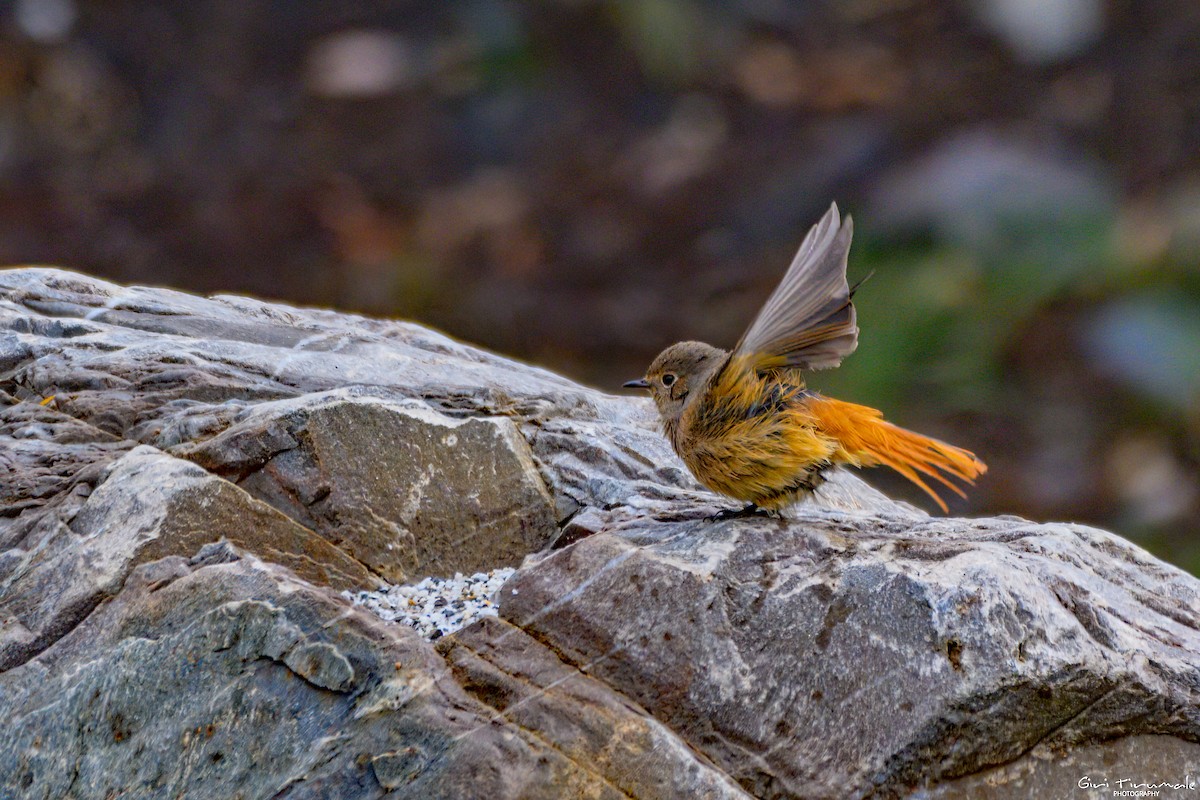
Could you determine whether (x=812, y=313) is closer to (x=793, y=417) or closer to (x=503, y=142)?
(x=793, y=417)

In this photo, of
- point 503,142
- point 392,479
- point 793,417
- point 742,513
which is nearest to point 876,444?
point 793,417

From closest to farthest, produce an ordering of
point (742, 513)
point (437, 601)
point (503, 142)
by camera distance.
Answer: point (437, 601) → point (742, 513) → point (503, 142)

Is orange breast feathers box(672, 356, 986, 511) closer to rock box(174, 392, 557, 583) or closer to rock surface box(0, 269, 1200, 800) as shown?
rock surface box(0, 269, 1200, 800)

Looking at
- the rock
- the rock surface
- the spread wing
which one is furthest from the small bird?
the rock

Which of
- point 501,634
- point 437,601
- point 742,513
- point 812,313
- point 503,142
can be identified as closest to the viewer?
point 501,634

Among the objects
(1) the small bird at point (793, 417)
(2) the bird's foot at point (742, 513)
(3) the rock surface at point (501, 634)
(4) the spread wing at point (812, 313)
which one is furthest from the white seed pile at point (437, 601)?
(4) the spread wing at point (812, 313)

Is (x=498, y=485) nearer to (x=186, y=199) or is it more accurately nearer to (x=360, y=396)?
(x=360, y=396)

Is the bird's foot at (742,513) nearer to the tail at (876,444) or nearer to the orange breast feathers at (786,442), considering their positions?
the orange breast feathers at (786,442)
